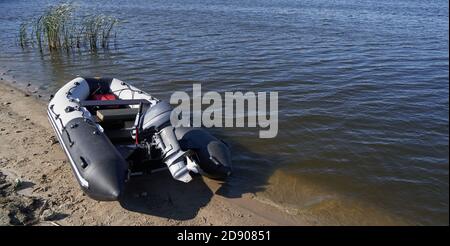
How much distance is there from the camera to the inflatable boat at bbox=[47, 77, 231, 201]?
5.07 m

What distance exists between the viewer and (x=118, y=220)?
5.08 meters

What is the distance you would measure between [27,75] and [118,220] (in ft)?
26.2

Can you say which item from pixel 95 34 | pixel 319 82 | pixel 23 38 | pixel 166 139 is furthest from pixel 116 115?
pixel 23 38

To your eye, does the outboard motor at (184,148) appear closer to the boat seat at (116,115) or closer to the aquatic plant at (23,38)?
the boat seat at (116,115)

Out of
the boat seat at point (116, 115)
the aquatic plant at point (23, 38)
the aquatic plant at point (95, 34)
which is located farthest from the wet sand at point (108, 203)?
the aquatic plant at point (23, 38)

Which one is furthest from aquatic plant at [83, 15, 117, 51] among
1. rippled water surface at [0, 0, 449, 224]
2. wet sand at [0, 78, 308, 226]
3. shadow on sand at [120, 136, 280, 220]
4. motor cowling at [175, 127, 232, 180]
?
shadow on sand at [120, 136, 280, 220]

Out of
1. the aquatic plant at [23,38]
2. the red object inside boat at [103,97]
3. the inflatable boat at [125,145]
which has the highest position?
the inflatable boat at [125,145]

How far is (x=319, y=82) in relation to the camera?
32.6ft

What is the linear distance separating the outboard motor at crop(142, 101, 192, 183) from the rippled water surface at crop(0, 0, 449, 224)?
2.58 feet

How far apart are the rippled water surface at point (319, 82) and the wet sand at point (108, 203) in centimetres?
35

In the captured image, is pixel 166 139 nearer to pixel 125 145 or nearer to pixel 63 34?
pixel 125 145

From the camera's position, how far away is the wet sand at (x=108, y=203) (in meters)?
5.08

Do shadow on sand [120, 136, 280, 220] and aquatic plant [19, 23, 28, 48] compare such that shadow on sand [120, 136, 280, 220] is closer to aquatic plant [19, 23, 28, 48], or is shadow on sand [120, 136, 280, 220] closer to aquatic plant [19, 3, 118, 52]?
aquatic plant [19, 3, 118, 52]
